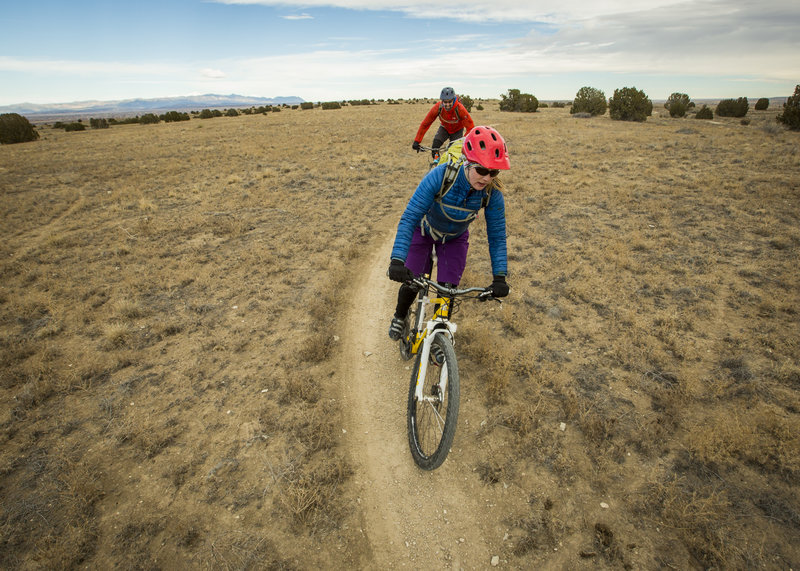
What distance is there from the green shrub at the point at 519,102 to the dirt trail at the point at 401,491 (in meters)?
47.4

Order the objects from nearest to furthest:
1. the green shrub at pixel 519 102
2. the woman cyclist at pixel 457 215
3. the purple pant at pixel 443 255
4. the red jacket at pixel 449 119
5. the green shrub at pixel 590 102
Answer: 1. the woman cyclist at pixel 457 215
2. the purple pant at pixel 443 255
3. the red jacket at pixel 449 119
4. the green shrub at pixel 590 102
5. the green shrub at pixel 519 102

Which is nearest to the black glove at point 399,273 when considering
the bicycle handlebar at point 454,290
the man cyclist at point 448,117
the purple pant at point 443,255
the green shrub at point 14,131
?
the bicycle handlebar at point 454,290

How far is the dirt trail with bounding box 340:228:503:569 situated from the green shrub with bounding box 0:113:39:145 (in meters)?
45.6

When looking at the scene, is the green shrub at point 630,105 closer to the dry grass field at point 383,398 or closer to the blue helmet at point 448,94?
the dry grass field at point 383,398

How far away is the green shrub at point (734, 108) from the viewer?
35406 mm

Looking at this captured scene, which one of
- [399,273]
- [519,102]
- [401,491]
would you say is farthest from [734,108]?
[401,491]

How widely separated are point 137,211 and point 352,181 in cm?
900

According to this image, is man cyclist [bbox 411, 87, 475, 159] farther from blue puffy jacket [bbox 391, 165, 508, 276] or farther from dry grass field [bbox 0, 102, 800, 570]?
blue puffy jacket [bbox 391, 165, 508, 276]

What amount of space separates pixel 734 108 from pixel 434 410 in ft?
163

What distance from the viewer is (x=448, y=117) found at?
9797mm

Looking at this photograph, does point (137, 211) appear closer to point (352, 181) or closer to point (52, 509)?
point (352, 181)

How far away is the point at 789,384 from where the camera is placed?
206 inches

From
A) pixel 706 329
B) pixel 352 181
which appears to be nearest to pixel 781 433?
pixel 706 329

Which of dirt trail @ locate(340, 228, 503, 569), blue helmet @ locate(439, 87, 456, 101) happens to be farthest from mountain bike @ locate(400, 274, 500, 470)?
blue helmet @ locate(439, 87, 456, 101)
